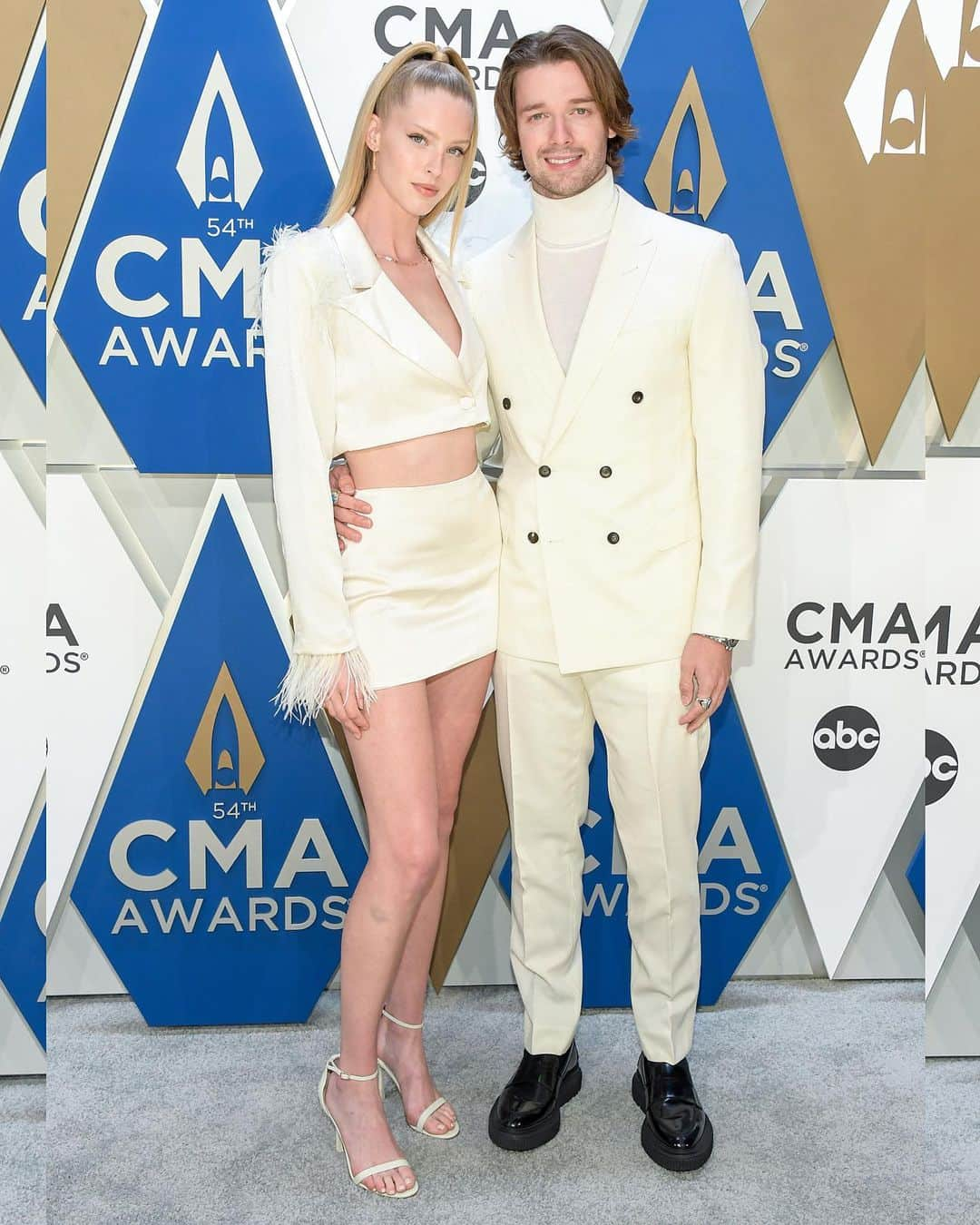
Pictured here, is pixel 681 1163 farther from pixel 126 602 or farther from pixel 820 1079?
pixel 126 602

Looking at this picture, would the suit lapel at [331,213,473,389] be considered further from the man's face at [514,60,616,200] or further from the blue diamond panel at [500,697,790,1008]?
the blue diamond panel at [500,697,790,1008]

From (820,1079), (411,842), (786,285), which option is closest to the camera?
(411,842)

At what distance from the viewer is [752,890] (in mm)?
2791

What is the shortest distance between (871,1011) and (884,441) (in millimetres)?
1416

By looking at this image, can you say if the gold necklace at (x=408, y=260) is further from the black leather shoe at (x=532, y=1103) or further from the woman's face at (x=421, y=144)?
the black leather shoe at (x=532, y=1103)

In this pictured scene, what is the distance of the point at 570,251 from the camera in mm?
2119

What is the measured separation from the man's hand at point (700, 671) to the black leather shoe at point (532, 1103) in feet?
2.60

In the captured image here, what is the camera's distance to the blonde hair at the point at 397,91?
1.97m

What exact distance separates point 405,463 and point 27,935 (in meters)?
1.54

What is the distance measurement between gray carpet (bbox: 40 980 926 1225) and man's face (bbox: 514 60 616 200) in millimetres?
1866

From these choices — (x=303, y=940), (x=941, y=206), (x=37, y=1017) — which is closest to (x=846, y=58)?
(x=941, y=206)

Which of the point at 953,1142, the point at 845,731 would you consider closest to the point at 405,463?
the point at 845,731

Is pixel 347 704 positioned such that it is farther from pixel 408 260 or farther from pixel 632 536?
pixel 408 260

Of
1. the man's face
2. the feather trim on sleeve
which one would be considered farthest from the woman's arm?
the man's face
